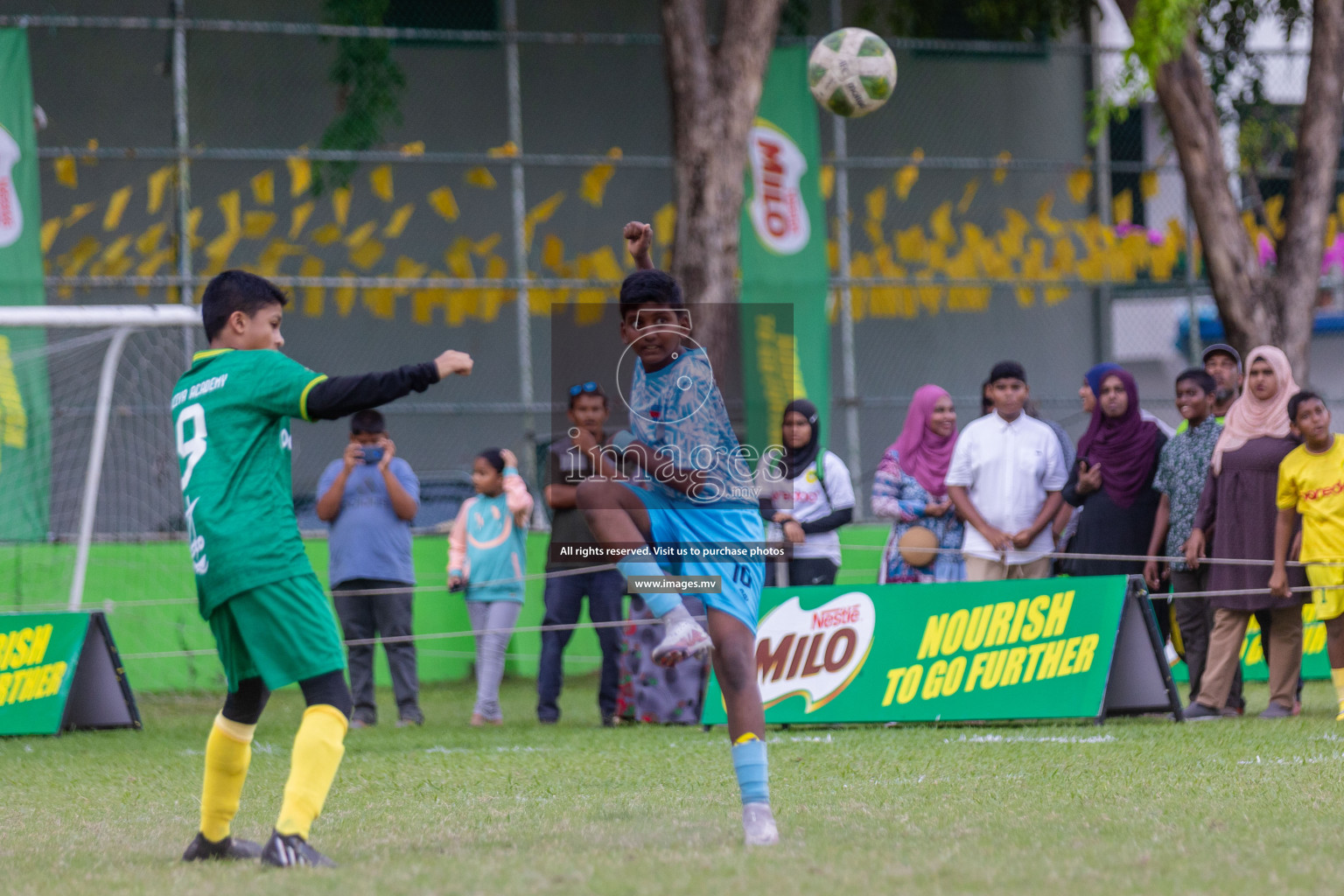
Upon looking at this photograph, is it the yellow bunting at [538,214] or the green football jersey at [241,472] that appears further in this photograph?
the yellow bunting at [538,214]

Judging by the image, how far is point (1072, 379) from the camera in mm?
21922

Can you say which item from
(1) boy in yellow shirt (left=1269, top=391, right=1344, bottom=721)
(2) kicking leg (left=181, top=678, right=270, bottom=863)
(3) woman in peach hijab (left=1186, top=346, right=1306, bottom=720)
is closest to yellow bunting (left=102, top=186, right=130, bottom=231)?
(3) woman in peach hijab (left=1186, top=346, right=1306, bottom=720)

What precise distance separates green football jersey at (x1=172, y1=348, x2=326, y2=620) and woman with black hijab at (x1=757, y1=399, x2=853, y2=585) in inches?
215

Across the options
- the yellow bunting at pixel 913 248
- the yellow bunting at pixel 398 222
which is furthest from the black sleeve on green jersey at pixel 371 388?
the yellow bunting at pixel 913 248

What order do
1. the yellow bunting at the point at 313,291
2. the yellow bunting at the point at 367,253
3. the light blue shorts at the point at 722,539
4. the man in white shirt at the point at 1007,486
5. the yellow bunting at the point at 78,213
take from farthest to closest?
the yellow bunting at the point at 367,253
the yellow bunting at the point at 78,213
the yellow bunting at the point at 313,291
the man in white shirt at the point at 1007,486
the light blue shorts at the point at 722,539

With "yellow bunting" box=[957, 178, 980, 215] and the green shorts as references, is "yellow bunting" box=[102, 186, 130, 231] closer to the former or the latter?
"yellow bunting" box=[957, 178, 980, 215]

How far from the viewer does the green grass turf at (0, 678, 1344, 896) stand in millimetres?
4410

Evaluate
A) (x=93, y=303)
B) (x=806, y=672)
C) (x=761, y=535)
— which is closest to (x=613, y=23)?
(x=93, y=303)

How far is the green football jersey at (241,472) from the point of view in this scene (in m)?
4.98

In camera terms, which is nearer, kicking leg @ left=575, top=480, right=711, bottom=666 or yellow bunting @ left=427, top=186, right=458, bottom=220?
kicking leg @ left=575, top=480, right=711, bottom=666

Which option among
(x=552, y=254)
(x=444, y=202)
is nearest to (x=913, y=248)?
(x=552, y=254)

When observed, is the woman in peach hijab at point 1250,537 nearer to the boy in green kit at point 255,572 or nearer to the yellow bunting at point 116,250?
the boy in green kit at point 255,572

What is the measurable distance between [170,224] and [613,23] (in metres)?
7.15

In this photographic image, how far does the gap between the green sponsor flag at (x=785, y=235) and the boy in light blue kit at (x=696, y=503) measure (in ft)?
33.0
